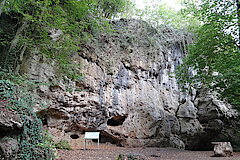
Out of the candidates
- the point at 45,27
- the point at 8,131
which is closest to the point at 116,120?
the point at 45,27

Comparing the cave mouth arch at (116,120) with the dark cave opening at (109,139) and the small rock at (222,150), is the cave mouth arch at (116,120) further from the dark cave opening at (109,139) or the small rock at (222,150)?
the small rock at (222,150)

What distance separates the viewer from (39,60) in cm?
1041

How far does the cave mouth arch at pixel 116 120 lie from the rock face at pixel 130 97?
0.08 meters

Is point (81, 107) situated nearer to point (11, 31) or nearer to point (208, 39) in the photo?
point (11, 31)

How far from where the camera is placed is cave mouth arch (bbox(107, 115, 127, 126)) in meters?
13.3

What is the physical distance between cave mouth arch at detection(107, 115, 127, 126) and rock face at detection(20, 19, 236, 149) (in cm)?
8

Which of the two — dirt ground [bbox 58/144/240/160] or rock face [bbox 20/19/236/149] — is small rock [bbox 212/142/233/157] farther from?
rock face [bbox 20/19/236/149]

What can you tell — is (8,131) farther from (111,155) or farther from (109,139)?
(109,139)

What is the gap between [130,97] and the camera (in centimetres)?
1402

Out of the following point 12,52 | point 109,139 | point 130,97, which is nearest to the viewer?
point 12,52

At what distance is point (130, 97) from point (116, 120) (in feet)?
6.98

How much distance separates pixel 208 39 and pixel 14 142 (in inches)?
427

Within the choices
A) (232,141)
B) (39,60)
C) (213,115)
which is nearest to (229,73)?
(213,115)

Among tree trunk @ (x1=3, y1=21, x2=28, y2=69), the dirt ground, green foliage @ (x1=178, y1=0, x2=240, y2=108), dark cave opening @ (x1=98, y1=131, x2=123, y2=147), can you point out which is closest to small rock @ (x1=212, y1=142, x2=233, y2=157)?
the dirt ground
